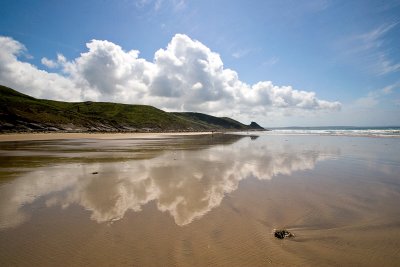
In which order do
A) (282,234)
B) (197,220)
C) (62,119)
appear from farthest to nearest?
1. (62,119)
2. (197,220)
3. (282,234)

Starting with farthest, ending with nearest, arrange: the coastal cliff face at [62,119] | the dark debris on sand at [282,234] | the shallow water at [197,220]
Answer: the coastal cliff face at [62,119] < the dark debris on sand at [282,234] < the shallow water at [197,220]

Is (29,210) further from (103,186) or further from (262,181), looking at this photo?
(262,181)

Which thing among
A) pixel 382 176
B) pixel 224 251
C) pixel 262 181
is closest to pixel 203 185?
pixel 262 181

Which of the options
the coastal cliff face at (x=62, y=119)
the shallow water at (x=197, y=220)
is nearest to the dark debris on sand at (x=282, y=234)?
the shallow water at (x=197, y=220)

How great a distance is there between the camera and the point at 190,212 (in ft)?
26.1

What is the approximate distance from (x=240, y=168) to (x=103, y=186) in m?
8.79

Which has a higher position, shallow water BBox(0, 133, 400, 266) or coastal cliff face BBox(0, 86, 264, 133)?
coastal cliff face BBox(0, 86, 264, 133)

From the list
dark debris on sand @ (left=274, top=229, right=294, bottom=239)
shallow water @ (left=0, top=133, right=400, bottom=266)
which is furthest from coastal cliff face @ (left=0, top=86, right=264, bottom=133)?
dark debris on sand @ (left=274, top=229, right=294, bottom=239)

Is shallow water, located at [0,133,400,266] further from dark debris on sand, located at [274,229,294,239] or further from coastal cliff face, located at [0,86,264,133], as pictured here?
coastal cliff face, located at [0,86,264,133]

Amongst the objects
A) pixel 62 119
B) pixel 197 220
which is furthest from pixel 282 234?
pixel 62 119

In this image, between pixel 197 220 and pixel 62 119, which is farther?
pixel 62 119

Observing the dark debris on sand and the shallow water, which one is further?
the dark debris on sand

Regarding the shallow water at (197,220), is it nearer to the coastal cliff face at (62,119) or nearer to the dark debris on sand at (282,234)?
the dark debris on sand at (282,234)

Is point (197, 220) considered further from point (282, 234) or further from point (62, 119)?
point (62, 119)
